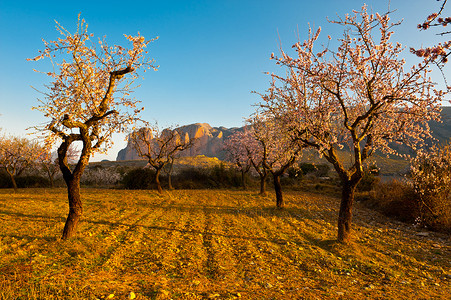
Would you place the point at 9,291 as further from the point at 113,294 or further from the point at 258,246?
the point at 258,246

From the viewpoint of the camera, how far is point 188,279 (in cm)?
626

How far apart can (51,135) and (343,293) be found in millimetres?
10174

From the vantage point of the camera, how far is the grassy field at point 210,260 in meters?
5.62

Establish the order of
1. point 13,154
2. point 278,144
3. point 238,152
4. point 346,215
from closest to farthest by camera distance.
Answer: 1. point 346,215
2. point 278,144
3. point 13,154
4. point 238,152

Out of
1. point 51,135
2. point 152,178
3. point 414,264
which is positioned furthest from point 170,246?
point 152,178

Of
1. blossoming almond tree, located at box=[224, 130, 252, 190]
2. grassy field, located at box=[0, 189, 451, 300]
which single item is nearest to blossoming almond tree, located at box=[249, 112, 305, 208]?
grassy field, located at box=[0, 189, 451, 300]

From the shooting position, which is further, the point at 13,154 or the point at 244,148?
the point at 244,148

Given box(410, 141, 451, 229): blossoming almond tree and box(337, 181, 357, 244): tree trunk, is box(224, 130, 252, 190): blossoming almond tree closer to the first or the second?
box(410, 141, 451, 229): blossoming almond tree

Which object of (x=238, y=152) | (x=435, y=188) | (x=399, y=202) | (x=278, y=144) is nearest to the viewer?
(x=435, y=188)

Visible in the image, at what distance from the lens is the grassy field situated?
5.62 meters

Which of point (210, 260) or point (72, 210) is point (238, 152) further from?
point (210, 260)

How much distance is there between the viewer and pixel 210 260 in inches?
305

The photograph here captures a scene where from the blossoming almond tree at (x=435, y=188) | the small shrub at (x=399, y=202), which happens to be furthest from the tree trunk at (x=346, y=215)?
the small shrub at (x=399, y=202)

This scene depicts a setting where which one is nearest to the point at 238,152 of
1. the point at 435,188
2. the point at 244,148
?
the point at 244,148
